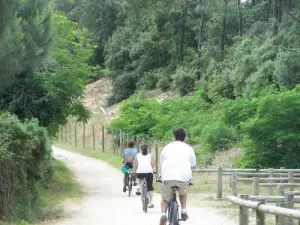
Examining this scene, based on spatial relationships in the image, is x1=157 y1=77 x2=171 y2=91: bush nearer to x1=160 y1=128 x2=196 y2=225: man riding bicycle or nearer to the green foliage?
the green foliage

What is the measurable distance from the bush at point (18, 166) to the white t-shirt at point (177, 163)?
470 cm

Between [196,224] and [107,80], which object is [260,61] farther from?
[107,80]

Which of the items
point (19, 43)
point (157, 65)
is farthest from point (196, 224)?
point (157, 65)

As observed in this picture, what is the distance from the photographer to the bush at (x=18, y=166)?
17188mm

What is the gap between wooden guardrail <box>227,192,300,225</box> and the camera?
36.8 feet

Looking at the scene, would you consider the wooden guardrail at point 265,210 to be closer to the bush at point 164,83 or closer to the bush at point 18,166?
the bush at point 18,166

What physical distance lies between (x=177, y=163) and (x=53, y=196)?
1288 cm

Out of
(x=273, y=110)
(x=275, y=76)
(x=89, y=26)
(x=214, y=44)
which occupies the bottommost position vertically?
(x=273, y=110)

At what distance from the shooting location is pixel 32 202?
1928 cm

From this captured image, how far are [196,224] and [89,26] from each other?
6503cm

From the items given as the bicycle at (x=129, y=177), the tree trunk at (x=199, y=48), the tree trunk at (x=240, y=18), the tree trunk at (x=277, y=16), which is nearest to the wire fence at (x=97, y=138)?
the tree trunk at (x=199, y=48)

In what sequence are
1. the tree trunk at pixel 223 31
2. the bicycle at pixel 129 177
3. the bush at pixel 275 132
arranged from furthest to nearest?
the tree trunk at pixel 223 31 → the bush at pixel 275 132 → the bicycle at pixel 129 177

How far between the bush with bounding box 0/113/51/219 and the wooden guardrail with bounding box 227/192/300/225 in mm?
5514

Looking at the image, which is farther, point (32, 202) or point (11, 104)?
point (11, 104)
